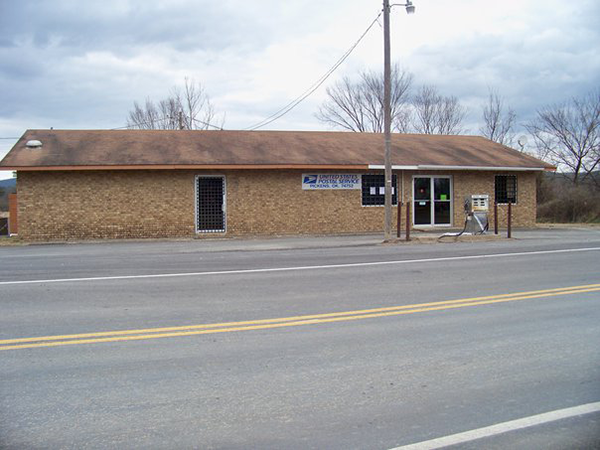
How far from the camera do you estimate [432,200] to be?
23.2 metres

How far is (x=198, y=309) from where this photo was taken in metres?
7.53

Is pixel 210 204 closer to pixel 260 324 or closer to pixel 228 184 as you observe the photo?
pixel 228 184

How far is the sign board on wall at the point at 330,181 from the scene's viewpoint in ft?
69.8

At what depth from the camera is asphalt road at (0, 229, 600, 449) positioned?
12.6 ft

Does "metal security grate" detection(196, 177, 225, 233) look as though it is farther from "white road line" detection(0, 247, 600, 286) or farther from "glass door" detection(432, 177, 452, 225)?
"white road line" detection(0, 247, 600, 286)

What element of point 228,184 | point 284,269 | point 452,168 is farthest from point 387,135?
point 284,269

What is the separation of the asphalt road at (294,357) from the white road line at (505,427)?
67 millimetres

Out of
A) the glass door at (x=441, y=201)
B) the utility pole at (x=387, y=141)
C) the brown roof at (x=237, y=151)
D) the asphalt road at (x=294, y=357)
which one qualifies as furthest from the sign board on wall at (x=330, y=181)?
the asphalt road at (x=294, y=357)

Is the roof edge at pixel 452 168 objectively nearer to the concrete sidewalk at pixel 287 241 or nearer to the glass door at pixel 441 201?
the glass door at pixel 441 201

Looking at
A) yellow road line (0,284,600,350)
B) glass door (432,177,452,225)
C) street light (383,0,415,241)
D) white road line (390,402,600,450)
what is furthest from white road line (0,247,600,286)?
glass door (432,177,452,225)

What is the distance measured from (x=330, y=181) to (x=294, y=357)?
16.5m

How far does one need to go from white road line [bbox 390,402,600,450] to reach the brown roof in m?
16.8

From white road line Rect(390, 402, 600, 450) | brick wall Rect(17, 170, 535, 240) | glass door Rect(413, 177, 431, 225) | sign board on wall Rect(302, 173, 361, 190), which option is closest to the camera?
white road line Rect(390, 402, 600, 450)

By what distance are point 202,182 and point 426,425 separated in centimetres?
1764
